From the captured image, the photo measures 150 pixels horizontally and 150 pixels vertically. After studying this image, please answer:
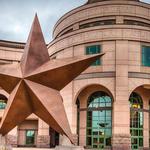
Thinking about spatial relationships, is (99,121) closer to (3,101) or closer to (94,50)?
(94,50)

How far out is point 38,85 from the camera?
18500 mm

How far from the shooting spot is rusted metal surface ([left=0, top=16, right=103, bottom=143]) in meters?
18.0

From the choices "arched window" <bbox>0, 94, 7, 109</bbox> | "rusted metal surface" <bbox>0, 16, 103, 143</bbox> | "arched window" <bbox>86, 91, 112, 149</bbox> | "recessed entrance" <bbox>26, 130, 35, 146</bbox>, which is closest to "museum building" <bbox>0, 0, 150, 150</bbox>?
"arched window" <bbox>86, 91, 112, 149</bbox>

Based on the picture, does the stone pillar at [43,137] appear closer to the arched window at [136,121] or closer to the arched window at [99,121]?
the arched window at [99,121]

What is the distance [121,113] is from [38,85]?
16.4 metres

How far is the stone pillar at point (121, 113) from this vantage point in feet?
107

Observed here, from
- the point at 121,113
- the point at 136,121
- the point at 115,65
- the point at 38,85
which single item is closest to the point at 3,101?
the point at 115,65

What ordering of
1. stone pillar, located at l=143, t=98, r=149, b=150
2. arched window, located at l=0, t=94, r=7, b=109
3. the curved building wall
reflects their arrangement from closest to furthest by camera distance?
the curved building wall
stone pillar, located at l=143, t=98, r=149, b=150
arched window, located at l=0, t=94, r=7, b=109

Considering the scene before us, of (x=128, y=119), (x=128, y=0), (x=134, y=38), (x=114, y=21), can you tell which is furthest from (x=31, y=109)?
(x=128, y=0)

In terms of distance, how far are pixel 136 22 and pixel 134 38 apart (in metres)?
6.07

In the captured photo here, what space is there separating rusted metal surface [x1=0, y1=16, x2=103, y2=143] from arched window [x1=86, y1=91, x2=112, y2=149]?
17.2 m

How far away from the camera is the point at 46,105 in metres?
17.9

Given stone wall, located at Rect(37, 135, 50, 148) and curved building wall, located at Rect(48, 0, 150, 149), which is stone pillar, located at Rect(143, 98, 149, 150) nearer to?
curved building wall, located at Rect(48, 0, 150, 149)

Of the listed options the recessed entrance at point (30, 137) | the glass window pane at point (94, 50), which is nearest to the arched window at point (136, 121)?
the glass window pane at point (94, 50)
